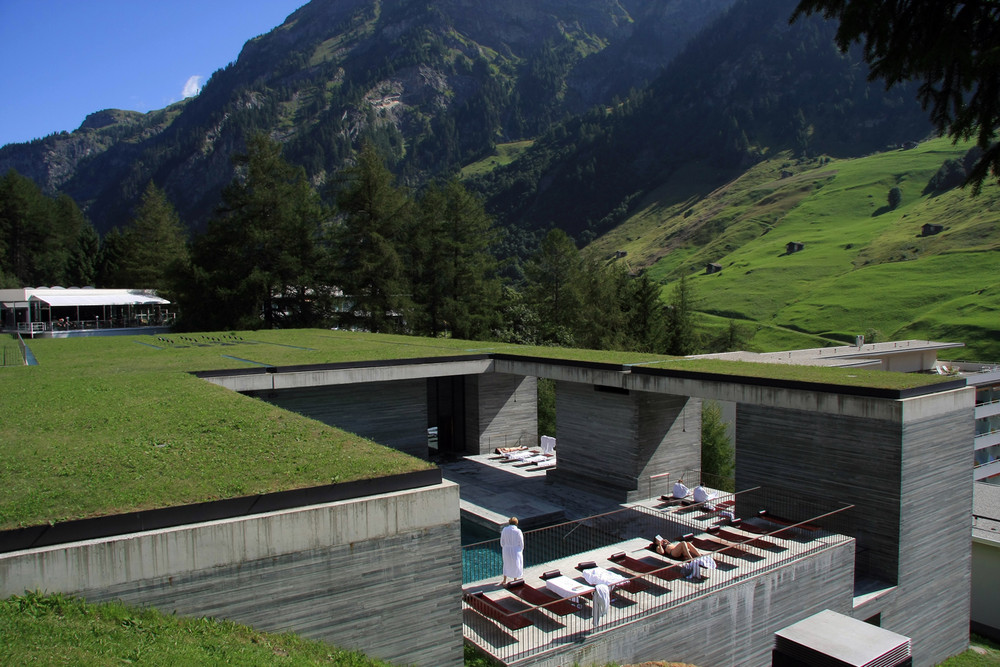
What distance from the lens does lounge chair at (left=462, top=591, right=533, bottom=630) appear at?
8709 mm

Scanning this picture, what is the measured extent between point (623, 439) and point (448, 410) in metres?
7.36

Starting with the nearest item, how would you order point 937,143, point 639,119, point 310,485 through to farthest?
point 310,485 → point 937,143 → point 639,119

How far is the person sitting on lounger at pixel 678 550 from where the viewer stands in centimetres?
1101

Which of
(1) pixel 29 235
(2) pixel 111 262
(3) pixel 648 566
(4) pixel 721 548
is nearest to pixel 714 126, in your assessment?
(2) pixel 111 262

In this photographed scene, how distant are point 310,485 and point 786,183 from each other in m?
128

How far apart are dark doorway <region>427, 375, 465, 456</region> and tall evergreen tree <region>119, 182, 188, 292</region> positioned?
35353mm

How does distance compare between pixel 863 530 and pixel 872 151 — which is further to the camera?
pixel 872 151

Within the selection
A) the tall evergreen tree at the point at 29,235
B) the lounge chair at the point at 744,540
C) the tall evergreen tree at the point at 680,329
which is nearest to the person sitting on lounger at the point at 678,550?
the lounge chair at the point at 744,540

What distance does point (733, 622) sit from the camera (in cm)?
995

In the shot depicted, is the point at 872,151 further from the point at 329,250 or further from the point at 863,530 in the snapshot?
the point at 863,530

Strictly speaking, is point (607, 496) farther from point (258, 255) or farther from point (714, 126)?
point (714, 126)

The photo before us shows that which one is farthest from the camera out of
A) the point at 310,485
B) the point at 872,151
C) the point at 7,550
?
the point at 872,151

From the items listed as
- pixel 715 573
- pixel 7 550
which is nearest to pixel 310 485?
pixel 7 550

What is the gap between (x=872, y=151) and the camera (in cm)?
13250
